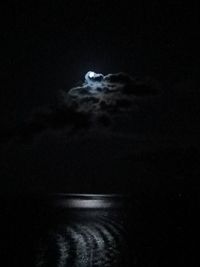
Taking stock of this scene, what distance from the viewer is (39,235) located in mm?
74875

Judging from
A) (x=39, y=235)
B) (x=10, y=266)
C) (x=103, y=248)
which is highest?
(x=39, y=235)

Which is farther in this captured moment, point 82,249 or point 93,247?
point 93,247

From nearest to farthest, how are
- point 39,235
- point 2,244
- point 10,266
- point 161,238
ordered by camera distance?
point 10,266, point 2,244, point 161,238, point 39,235

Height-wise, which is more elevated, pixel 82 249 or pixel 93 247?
pixel 93 247

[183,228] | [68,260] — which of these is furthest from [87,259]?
[183,228]

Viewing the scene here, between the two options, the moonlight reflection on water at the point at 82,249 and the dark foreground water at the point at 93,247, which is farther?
the dark foreground water at the point at 93,247

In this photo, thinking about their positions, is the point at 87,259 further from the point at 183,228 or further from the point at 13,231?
the point at 183,228

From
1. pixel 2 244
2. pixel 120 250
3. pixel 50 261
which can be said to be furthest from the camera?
pixel 2 244

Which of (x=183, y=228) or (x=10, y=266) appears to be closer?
(x=10, y=266)

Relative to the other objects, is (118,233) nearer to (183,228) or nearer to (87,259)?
(183,228)

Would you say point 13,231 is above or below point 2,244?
above

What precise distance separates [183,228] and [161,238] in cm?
1655

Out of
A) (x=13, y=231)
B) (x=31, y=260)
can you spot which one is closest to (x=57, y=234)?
(x=13, y=231)

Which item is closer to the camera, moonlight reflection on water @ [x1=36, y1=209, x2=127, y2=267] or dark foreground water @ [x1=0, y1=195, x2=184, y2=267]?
moonlight reflection on water @ [x1=36, y1=209, x2=127, y2=267]
